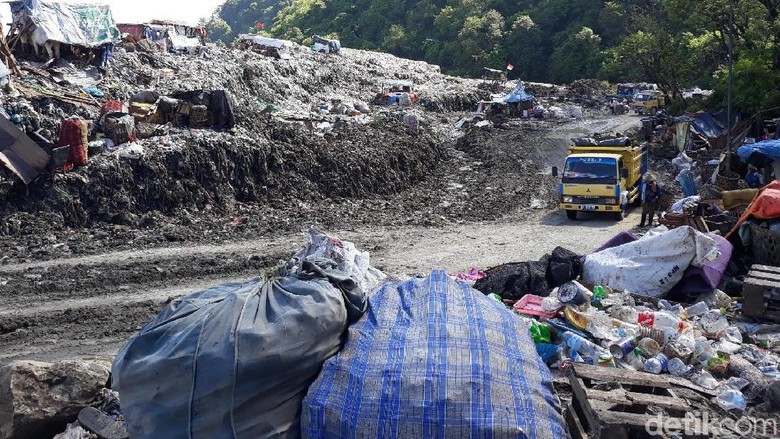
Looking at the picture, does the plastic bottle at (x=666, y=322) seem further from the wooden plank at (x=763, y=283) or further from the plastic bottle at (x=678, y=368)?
the wooden plank at (x=763, y=283)

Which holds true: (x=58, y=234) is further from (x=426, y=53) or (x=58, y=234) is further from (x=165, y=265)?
(x=426, y=53)

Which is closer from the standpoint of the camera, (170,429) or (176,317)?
(170,429)

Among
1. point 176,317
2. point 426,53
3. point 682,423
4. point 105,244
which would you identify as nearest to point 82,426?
point 176,317

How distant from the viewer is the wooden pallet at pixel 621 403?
3984 mm

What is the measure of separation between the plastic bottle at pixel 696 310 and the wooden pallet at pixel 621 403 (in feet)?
5.90

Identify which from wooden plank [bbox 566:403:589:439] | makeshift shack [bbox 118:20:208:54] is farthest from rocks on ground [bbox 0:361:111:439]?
makeshift shack [bbox 118:20:208:54]

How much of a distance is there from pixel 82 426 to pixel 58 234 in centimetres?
940

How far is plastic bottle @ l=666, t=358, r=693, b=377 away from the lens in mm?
5238

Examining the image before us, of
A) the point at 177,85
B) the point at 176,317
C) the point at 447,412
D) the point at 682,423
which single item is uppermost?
the point at 177,85

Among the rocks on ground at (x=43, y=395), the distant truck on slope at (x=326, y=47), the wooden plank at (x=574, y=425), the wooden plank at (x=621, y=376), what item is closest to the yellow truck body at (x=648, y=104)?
the distant truck on slope at (x=326, y=47)

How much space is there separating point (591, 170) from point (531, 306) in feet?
29.3

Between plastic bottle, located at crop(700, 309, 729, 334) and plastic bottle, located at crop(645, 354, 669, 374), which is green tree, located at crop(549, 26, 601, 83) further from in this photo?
plastic bottle, located at crop(645, 354, 669, 374)

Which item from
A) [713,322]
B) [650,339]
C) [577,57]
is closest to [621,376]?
[650,339]

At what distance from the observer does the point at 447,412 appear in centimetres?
377
